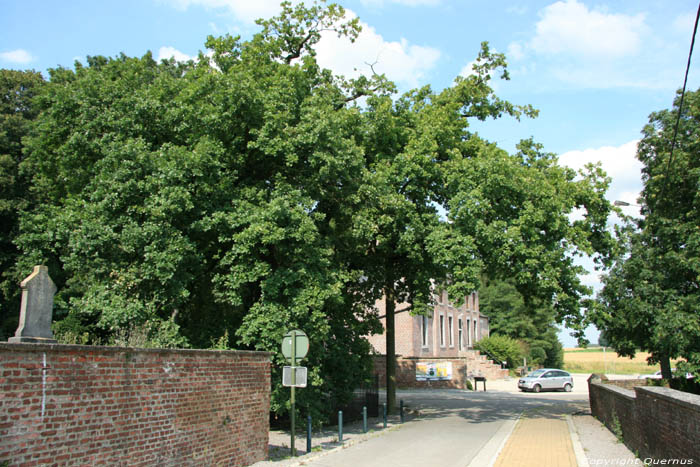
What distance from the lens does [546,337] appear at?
69812mm

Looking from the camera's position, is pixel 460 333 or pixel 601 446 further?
pixel 460 333

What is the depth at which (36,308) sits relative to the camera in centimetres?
857

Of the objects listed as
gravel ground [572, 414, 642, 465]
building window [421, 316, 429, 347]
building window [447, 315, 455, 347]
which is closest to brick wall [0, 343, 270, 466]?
gravel ground [572, 414, 642, 465]

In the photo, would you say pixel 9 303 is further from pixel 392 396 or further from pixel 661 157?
pixel 661 157

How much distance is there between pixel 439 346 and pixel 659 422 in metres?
41.6

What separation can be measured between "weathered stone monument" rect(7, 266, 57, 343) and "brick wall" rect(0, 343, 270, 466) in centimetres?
149

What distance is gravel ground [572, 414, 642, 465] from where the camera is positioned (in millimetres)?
11812

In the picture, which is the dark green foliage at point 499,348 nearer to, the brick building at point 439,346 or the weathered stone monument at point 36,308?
the brick building at point 439,346

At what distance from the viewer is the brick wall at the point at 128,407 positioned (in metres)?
6.56

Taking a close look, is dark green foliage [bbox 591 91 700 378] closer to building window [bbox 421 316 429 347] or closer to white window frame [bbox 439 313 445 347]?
building window [bbox 421 316 429 347]

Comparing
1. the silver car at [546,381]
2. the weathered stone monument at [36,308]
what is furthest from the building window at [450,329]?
the weathered stone monument at [36,308]

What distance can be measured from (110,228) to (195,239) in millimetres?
2267

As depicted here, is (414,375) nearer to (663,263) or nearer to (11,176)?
(663,263)

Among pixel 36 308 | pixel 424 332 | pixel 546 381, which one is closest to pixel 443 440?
pixel 36 308
